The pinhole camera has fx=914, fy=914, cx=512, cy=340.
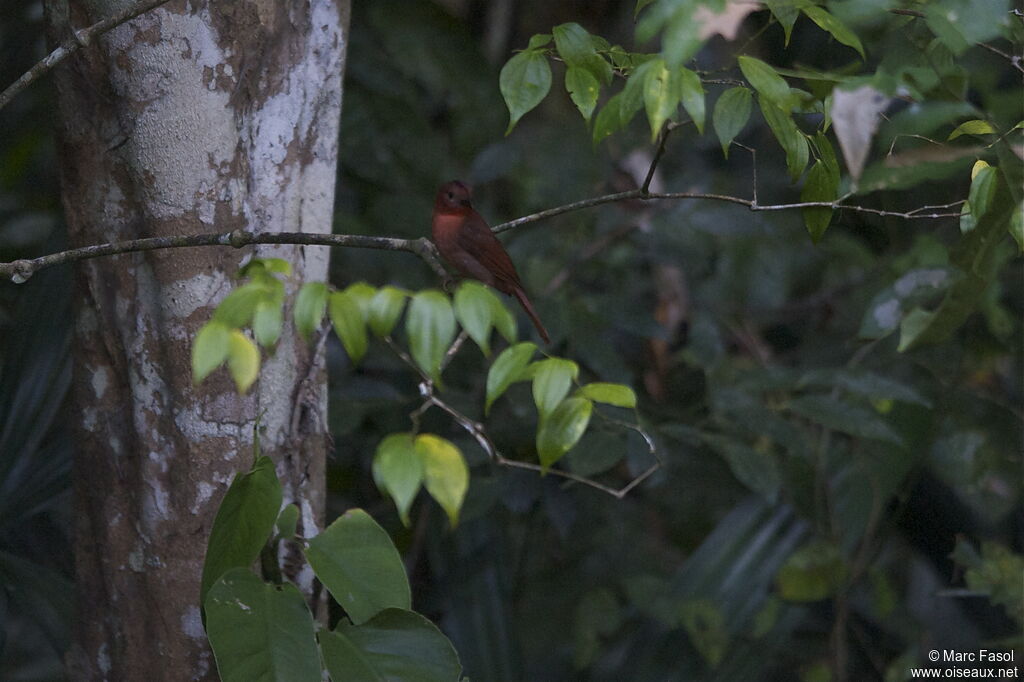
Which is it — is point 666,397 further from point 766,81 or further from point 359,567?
point 766,81

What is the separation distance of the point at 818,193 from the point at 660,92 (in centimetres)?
47

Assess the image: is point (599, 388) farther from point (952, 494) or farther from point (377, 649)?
point (952, 494)

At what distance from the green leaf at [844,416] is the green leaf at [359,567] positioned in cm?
122

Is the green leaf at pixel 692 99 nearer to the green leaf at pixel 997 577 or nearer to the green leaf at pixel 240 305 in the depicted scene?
the green leaf at pixel 240 305

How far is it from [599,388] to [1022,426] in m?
1.97

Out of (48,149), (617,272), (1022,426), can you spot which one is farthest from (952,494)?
Result: (48,149)

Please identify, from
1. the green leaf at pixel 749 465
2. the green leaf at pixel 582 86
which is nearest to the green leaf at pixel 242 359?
the green leaf at pixel 582 86

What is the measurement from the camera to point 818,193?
146 centimetres

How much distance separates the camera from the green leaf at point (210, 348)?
35.4 inches

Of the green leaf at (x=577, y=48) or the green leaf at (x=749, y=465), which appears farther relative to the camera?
the green leaf at (x=749, y=465)

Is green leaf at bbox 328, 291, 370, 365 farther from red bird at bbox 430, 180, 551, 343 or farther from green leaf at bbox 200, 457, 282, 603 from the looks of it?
red bird at bbox 430, 180, 551, 343

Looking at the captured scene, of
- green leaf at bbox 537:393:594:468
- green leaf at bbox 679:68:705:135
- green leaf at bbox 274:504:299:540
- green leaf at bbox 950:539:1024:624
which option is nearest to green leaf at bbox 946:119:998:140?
green leaf at bbox 679:68:705:135

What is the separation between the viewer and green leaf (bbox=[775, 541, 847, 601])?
105 inches

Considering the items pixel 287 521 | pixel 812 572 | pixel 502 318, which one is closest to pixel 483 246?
pixel 287 521
